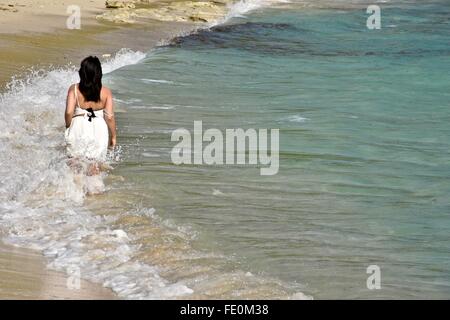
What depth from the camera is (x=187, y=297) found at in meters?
6.63

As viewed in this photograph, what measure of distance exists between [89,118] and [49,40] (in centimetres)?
1019

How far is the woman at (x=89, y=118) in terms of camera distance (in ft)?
28.6

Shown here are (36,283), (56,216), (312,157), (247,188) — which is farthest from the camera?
(312,157)

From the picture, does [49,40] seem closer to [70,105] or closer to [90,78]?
[70,105]

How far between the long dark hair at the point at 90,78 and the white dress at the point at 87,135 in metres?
0.14

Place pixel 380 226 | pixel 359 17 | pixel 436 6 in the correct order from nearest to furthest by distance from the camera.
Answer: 1. pixel 380 226
2. pixel 359 17
3. pixel 436 6

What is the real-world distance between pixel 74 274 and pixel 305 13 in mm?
21159

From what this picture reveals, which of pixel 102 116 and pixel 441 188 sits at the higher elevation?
→ pixel 102 116

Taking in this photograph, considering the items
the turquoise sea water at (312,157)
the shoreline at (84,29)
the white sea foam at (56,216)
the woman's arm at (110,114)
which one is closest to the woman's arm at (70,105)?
the woman's arm at (110,114)

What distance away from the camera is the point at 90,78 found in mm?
8641

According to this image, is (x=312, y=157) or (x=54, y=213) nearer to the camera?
(x=54, y=213)

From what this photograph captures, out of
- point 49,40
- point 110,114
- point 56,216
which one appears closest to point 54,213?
point 56,216
